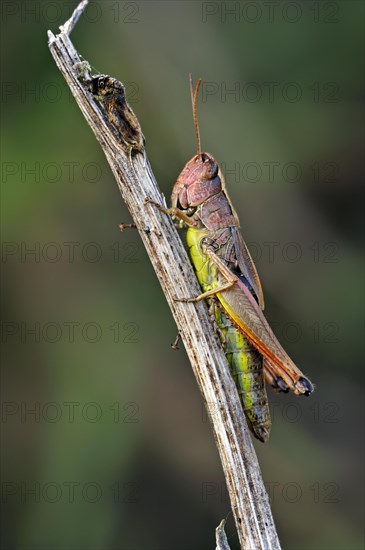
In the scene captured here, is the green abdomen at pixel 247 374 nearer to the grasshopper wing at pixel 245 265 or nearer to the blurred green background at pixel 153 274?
the grasshopper wing at pixel 245 265

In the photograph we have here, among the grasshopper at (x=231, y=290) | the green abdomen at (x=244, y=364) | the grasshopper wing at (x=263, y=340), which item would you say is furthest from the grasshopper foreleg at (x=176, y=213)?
the grasshopper wing at (x=263, y=340)

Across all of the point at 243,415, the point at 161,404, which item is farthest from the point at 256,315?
the point at 161,404

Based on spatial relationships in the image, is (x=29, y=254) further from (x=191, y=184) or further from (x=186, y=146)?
(x=191, y=184)

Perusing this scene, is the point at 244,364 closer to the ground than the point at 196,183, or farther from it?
closer to the ground

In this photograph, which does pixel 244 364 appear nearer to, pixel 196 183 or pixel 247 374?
pixel 247 374

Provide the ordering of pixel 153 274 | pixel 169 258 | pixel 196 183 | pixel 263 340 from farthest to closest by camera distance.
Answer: pixel 153 274, pixel 196 183, pixel 263 340, pixel 169 258

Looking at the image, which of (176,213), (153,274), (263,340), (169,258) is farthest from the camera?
(153,274)

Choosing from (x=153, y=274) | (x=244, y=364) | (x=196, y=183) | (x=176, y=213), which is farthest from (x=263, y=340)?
(x=153, y=274)
